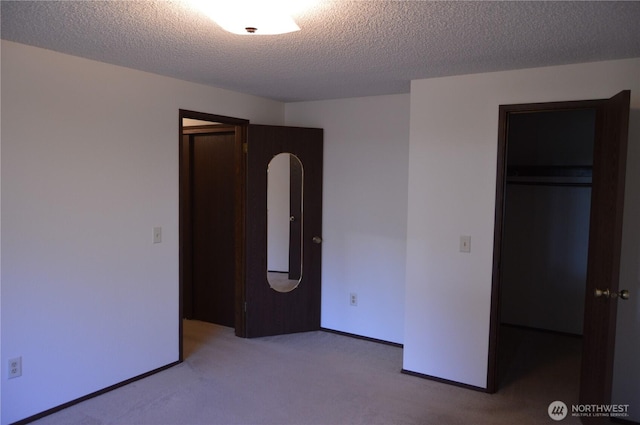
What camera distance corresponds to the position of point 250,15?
1.83m

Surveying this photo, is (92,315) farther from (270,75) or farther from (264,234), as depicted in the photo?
(270,75)

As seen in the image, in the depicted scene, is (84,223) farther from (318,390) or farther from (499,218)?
(499,218)

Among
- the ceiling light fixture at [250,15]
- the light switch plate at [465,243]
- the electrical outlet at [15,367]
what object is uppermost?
the ceiling light fixture at [250,15]

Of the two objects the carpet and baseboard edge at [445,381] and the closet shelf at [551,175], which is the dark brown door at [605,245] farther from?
the closet shelf at [551,175]

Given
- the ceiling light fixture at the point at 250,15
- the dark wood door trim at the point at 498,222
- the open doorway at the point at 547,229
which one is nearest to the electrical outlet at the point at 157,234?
the ceiling light fixture at the point at 250,15

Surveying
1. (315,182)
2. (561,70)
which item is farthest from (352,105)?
(561,70)

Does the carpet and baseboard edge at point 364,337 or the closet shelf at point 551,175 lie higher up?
the closet shelf at point 551,175

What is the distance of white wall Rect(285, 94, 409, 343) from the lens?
4.02 meters

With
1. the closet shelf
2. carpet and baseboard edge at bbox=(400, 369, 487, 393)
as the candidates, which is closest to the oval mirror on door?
carpet and baseboard edge at bbox=(400, 369, 487, 393)

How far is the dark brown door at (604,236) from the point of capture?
2318mm

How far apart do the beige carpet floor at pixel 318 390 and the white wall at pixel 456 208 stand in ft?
0.93

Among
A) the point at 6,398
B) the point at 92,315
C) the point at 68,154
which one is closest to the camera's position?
the point at 6,398

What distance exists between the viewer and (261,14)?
71.9 inches

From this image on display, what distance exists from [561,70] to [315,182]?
89.9 inches
